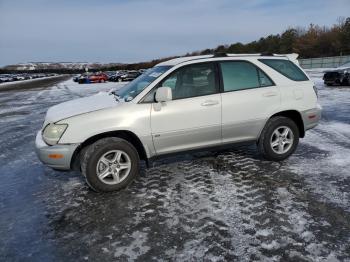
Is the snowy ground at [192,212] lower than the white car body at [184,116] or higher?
lower

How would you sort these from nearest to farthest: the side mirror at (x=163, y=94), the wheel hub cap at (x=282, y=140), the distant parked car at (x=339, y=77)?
A: the side mirror at (x=163, y=94)
the wheel hub cap at (x=282, y=140)
the distant parked car at (x=339, y=77)

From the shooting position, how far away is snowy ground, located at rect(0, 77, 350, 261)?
345 cm

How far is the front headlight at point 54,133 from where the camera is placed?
479 cm

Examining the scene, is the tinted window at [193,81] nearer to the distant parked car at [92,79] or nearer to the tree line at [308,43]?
the distant parked car at [92,79]

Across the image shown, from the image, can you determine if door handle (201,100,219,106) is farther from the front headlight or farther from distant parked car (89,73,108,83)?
distant parked car (89,73,108,83)

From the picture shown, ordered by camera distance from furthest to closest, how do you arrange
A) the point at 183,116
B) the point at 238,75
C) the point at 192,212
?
the point at 238,75
the point at 183,116
the point at 192,212

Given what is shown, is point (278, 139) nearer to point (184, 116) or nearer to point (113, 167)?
point (184, 116)

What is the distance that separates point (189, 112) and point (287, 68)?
2.09 metres

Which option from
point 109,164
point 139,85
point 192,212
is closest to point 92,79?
point 139,85

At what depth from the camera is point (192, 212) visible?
4.22 metres

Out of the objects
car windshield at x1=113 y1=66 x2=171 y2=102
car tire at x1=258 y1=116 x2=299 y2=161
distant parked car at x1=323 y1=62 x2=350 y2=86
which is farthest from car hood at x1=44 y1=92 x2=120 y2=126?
distant parked car at x1=323 y1=62 x2=350 y2=86

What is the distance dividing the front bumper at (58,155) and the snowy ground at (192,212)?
45 cm

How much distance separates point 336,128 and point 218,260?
639cm

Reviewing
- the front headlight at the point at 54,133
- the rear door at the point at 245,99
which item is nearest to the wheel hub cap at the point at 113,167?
the front headlight at the point at 54,133
